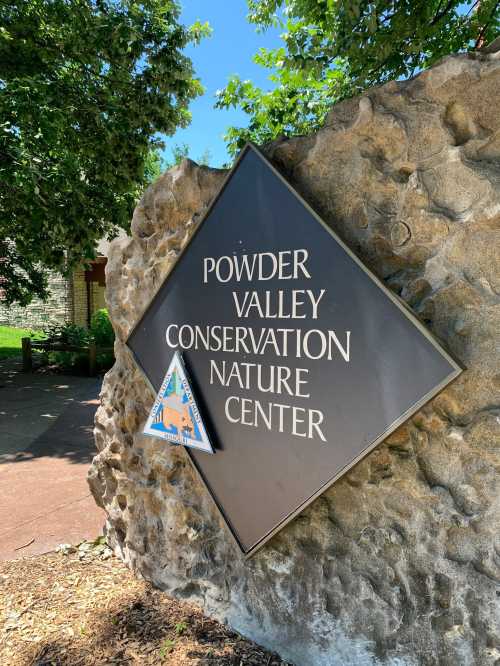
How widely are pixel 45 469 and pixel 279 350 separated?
358 centimetres

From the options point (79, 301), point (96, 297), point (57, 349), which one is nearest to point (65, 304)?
point (79, 301)

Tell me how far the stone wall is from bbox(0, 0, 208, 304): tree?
4643 mm

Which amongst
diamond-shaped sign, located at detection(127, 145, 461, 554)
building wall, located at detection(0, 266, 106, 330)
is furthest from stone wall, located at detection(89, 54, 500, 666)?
building wall, located at detection(0, 266, 106, 330)

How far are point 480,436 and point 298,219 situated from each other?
43.4 inches

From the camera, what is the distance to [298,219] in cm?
196

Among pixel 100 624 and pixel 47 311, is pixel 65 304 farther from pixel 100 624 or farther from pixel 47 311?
pixel 100 624

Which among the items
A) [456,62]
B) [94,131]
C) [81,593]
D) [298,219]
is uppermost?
[94,131]

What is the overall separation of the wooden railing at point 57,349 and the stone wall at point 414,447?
8429mm

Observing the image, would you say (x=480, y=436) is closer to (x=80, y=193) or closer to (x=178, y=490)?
(x=178, y=490)

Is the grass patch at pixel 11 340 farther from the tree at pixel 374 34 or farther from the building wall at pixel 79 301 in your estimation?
the tree at pixel 374 34

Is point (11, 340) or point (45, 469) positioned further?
point (11, 340)

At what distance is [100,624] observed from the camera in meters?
2.36

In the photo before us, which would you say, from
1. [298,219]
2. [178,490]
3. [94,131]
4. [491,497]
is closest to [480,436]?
[491,497]

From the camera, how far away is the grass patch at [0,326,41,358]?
13524mm
